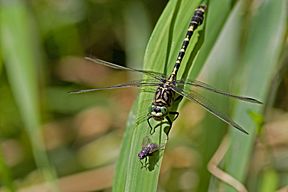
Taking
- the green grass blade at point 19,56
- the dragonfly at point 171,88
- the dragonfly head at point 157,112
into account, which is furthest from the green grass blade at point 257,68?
the green grass blade at point 19,56

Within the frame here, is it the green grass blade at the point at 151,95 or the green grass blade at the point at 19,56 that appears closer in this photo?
the green grass blade at the point at 151,95

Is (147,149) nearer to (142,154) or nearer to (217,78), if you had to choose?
(142,154)

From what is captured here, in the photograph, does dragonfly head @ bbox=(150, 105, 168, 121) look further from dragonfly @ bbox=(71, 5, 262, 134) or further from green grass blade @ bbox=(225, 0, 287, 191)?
green grass blade @ bbox=(225, 0, 287, 191)

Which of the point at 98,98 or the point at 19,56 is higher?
the point at 19,56

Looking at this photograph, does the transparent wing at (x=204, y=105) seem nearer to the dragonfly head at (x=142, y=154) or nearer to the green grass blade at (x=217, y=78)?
the green grass blade at (x=217, y=78)

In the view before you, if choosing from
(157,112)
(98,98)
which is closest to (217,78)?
(157,112)

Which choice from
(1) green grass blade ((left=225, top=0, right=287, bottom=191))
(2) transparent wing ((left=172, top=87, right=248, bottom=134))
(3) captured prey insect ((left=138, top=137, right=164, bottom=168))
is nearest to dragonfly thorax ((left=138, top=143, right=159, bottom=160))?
(3) captured prey insect ((left=138, top=137, right=164, bottom=168))
